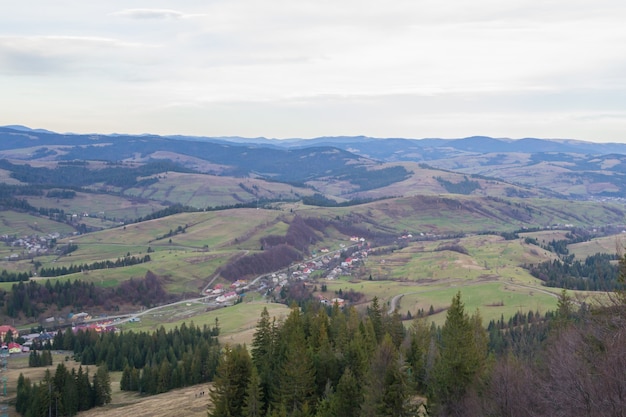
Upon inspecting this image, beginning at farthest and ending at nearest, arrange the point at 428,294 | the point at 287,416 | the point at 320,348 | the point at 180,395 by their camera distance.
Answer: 1. the point at 428,294
2. the point at 180,395
3. the point at 320,348
4. the point at 287,416

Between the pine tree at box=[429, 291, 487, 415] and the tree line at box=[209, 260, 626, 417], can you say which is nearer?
the tree line at box=[209, 260, 626, 417]

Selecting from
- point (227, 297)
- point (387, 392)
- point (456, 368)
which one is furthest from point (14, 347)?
point (456, 368)

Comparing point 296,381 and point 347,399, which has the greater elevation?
point 296,381

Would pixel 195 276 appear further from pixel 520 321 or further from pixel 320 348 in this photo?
pixel 320 348

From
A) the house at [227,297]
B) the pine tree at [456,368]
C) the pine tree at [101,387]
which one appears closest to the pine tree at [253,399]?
the pine tree at [456,368]

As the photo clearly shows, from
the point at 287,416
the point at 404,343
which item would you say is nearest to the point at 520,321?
the point at 404,343

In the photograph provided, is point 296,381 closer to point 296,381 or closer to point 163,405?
point 296,381

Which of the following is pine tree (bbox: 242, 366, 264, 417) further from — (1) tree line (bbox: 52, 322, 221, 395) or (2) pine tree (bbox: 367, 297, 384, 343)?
(1) tree line (bbox: 52, 322, 221, 395)

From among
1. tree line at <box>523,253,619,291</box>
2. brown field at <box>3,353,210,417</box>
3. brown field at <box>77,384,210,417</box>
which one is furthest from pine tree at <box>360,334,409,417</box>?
tree line at <box>523,253,619,291</box>

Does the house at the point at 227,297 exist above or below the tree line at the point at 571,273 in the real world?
below

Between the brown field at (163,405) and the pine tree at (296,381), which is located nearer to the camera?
the pine tree at (296,381)

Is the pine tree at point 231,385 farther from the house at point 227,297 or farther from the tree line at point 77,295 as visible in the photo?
the tree line at point 77,295
